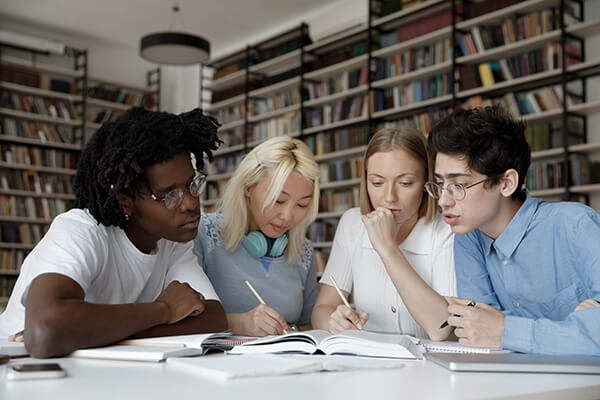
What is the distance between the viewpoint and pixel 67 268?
1188 millimetres

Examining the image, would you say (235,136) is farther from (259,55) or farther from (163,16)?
(163,16)

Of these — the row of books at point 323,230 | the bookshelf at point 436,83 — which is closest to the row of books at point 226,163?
the bookshelf at point 436,83

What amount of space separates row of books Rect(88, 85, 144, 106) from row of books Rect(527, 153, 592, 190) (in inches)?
217

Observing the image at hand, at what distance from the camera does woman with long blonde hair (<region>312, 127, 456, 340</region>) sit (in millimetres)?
1774

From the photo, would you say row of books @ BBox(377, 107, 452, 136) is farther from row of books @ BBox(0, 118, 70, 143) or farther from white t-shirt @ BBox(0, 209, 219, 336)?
row of books @ BBox(0, 118, 70, 143)

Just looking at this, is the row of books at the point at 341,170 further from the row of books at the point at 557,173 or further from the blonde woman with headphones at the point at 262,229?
the blonde woman with headphones at the point at 262,229

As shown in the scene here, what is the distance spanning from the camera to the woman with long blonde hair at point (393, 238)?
177 cm

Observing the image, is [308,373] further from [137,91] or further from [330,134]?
[137,91]

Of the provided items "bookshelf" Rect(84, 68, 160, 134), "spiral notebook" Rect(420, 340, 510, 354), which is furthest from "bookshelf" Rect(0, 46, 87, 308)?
"spiral notebook" Rect(420, 340, 510, 354)

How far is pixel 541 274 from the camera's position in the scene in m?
1.35

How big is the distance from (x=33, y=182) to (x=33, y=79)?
4.27 ft

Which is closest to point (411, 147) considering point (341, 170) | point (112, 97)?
point (341, 170)

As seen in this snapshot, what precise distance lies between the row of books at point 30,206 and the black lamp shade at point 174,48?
2517 mm

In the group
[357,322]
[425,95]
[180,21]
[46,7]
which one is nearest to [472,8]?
[425,95]
